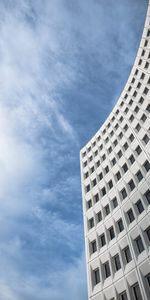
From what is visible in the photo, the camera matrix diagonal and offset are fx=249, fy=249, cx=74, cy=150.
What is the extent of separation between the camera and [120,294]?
70.4 feet

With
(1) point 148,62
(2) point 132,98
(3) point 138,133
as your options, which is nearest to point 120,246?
(3) point 138,133

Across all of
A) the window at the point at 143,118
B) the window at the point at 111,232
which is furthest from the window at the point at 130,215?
the window at the point at 143,118

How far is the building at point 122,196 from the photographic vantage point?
21859mm

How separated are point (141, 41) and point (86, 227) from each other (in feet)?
104

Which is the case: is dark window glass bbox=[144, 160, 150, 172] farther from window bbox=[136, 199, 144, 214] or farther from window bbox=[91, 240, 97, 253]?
window bbox=[91, 240, 97, 253]

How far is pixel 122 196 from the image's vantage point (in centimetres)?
2825

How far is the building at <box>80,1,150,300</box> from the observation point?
21.9 meters

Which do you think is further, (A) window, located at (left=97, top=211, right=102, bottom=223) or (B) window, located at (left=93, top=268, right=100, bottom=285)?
(A) window, located at (left=97, top=211, right=102, bottom=223)

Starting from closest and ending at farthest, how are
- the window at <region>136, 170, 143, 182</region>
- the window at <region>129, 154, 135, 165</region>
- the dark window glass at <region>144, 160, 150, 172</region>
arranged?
the dark window glass at <region>144, 160, 150, 172</region> < the window at <region>136, 170, 143, 182</region> < the window at <region>129, 154, 135, 165</region>

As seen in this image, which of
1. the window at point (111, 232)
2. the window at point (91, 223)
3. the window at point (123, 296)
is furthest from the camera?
the window at point (91, 223)

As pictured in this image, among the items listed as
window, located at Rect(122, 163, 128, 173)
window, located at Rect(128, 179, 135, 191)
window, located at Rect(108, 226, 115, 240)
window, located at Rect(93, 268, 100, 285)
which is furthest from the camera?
window, located at Rect(122, 163, 128, 173)

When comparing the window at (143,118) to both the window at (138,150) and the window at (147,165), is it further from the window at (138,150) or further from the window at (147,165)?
the window at (147,165)

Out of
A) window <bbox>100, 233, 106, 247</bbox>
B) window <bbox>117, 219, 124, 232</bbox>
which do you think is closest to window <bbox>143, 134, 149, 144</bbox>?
window <bbox>117, 219, 124, 232</bbox>

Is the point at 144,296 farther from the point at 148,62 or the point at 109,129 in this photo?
the point at 148,62
